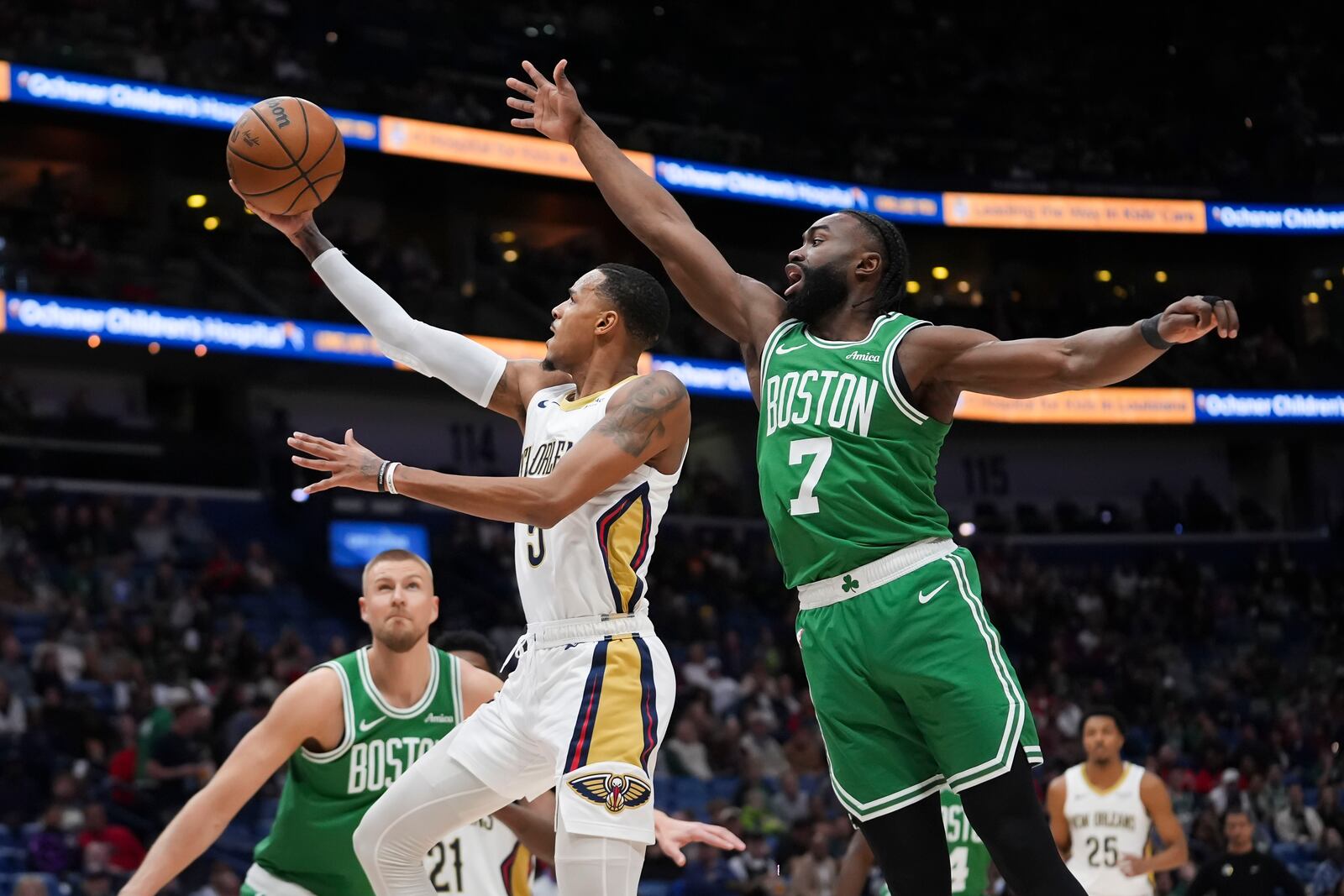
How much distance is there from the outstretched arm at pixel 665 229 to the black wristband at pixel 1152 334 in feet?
3.72

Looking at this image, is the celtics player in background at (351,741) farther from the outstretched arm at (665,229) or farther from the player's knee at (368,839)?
the outstretched arm at (665,229)

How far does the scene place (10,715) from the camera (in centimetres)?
1264

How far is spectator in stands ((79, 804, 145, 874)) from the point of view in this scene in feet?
35.8

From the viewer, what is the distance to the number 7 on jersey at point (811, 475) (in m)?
4.23

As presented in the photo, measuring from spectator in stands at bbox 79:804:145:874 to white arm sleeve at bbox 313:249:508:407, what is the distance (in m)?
7.12

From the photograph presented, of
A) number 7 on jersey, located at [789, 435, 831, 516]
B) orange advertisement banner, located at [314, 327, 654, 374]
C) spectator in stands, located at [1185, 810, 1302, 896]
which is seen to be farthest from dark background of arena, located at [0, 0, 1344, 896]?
number 7 on jersey, located at [789, 435, 831, 516]

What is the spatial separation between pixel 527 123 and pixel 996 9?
1078 inches

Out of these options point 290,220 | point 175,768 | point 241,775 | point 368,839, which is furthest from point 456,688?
point 175,768

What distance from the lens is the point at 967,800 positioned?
397 cm

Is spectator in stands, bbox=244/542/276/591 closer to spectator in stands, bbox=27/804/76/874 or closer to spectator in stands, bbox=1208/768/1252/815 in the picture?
spectator in stands, bbox=27/804/76/874

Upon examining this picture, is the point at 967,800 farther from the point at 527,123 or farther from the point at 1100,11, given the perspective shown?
the point at 1100,11

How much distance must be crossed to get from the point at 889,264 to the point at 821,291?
222 mm

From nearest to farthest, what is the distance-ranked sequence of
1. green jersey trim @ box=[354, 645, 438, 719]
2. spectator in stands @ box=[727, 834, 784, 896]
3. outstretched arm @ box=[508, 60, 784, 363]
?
outstretched arm @ box=[508, 60, 784, 363] < green jersey trim @ box=[354, 645, 438, 719] < spectator in stands @ box=[727, 834, 784, 896]

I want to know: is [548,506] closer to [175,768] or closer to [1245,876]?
[1245,876]
